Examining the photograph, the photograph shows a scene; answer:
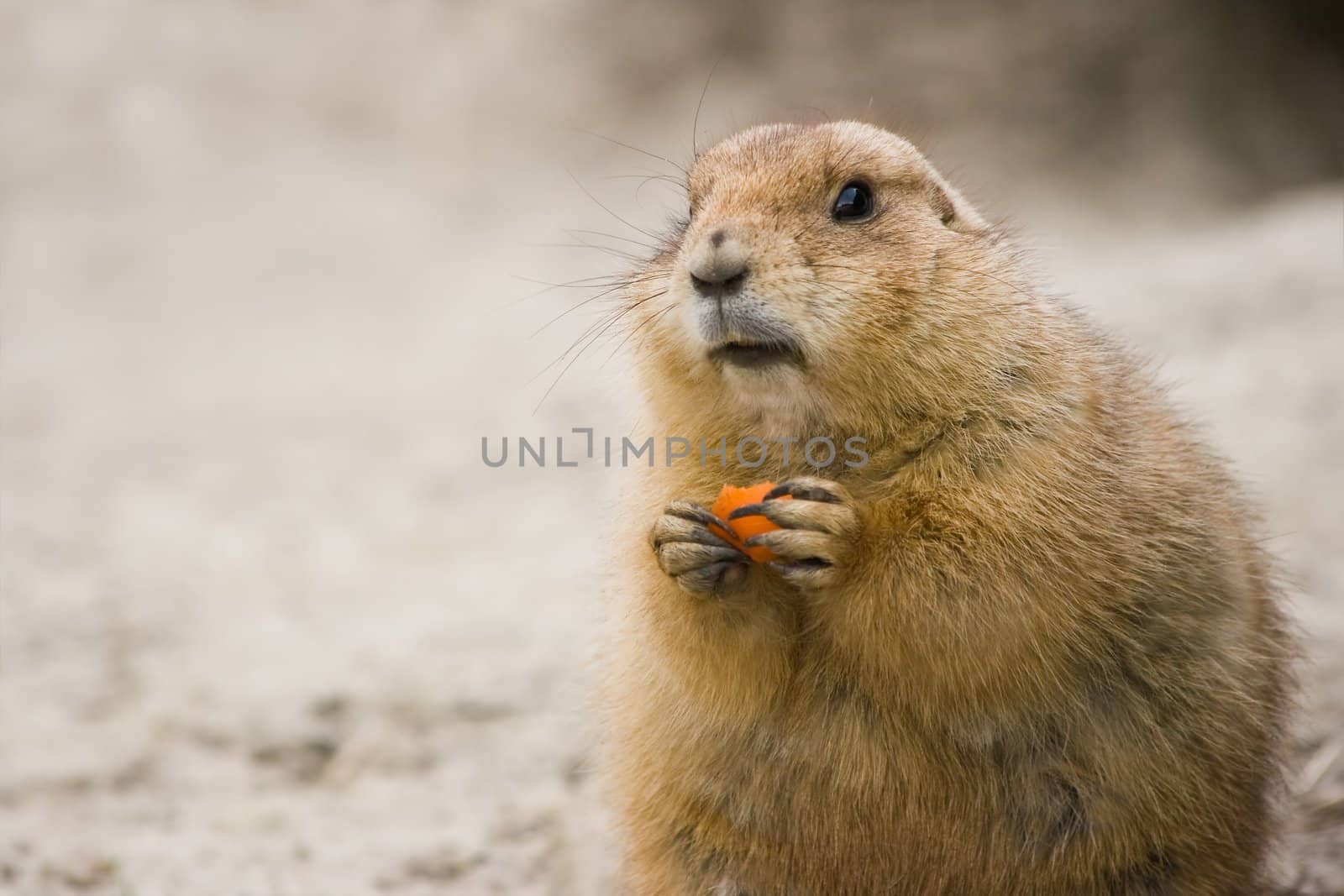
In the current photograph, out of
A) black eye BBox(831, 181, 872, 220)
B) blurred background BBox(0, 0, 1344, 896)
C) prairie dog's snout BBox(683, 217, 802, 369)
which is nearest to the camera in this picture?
prairie dog's snout BBox(683, 217, 802, 369)

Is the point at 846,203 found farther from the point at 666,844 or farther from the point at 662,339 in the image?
the point at 666,844

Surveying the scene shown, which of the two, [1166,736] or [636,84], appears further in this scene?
[636,84]

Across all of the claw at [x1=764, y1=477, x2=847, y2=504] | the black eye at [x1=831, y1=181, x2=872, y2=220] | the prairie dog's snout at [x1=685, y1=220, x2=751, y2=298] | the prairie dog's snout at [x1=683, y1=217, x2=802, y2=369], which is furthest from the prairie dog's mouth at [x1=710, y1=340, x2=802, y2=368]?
Answer: the black eye at [x1=831, y1=181, x2=872, y2=220]

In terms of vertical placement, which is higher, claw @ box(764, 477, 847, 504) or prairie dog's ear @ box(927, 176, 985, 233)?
prairie dog's ear @ box(927, 176, 985, 233)

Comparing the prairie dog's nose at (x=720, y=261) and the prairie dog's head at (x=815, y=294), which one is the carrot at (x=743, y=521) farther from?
the prairie dog's nose at (x=720, y=261)

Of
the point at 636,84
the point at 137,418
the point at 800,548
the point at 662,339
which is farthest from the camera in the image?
the point at 636,84

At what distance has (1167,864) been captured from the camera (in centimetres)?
311

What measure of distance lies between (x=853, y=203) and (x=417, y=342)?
23.4ft

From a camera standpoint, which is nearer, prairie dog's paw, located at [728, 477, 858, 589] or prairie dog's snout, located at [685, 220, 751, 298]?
prairie dog's paw, located at [728, 477, 858, 589]

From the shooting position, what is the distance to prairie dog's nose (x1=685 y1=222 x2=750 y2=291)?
2.92 metres

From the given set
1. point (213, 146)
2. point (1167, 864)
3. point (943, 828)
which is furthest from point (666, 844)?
point (213, 146)

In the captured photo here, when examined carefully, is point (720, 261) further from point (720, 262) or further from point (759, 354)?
point (759, 354)

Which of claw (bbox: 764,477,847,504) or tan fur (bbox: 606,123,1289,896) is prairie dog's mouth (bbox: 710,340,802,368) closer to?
tan fur (bbox: 606,123,1289,896)

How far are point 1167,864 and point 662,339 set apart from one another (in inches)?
69.0
